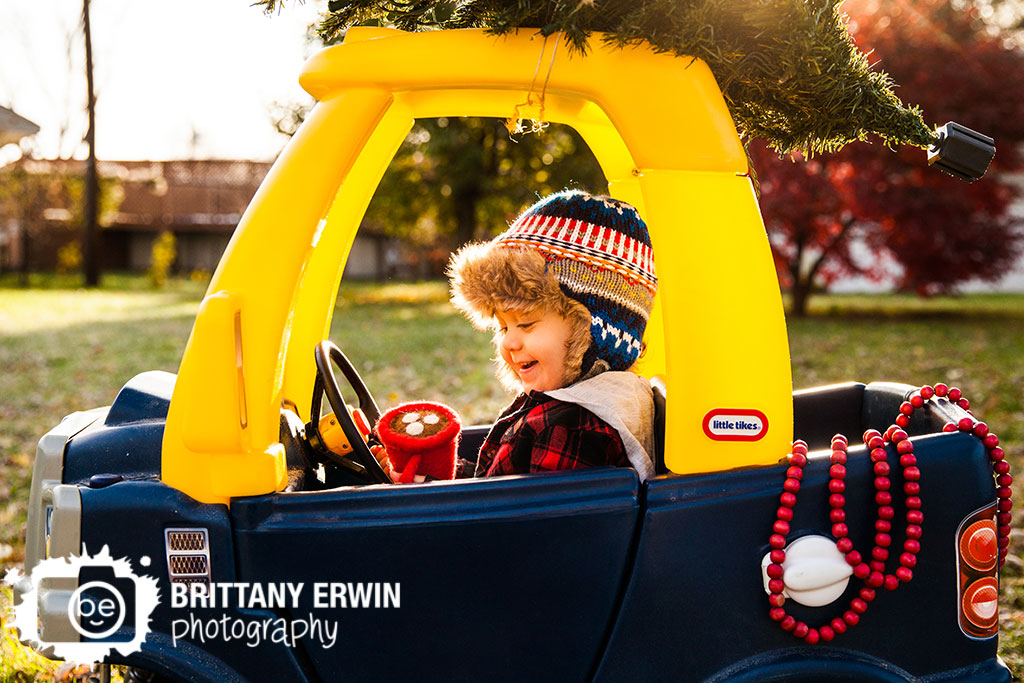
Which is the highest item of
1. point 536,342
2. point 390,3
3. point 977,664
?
point 390,3

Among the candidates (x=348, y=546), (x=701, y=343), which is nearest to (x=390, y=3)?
(x=701, y=343)

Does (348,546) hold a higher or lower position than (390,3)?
lower

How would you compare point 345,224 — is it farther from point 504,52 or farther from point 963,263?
point 963,263

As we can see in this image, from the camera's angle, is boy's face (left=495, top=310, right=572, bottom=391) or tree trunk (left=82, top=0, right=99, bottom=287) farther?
tree trunk (left=82, top=0, right=99, bottom=287)

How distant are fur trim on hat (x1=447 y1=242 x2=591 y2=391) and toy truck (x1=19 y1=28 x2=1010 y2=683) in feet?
0.99

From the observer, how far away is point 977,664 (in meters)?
1.72

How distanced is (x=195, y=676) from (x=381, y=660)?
0.35 metres

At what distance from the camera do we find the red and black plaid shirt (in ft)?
5.94

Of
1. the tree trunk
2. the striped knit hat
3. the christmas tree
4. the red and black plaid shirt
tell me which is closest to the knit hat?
the striped knit hat

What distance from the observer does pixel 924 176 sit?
1188cm

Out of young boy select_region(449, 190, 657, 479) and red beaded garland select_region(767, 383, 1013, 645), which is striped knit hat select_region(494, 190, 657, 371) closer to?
young boy select_region(449, 190, 657, 479)
